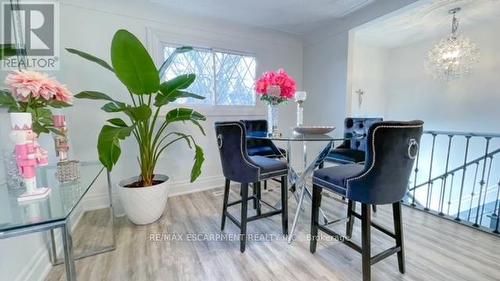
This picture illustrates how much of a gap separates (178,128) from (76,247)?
1.63 meters

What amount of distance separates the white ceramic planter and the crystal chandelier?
4.23 meters

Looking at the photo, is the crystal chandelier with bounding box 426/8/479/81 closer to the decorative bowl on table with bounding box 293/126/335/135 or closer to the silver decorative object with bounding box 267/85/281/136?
the decorative bowl on table with bounding box 293/126/335/135

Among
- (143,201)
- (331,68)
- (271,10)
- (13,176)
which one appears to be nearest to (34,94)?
(13,176)

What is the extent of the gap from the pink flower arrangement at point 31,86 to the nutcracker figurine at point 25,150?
155 millimetres

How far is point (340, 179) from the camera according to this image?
1.46 metres

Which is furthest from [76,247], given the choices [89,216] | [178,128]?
[178,128]

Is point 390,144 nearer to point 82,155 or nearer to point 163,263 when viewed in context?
point 163,263

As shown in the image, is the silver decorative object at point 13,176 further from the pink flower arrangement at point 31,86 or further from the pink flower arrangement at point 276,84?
the pink flower arrangement at point 276,84

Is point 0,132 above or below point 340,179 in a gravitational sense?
above

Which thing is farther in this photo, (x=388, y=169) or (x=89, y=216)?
(x=89, y=216)

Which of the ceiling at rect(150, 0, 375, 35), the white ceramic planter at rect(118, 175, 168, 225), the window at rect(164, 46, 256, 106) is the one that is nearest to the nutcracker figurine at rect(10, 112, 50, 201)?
the white ceramic planter at rect(118, 175, 168, 225)

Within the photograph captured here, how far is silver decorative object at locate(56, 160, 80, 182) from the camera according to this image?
1.34 metres

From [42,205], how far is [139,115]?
42.4 inches

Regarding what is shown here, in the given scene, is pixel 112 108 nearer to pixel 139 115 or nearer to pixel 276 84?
pixel 139 115
